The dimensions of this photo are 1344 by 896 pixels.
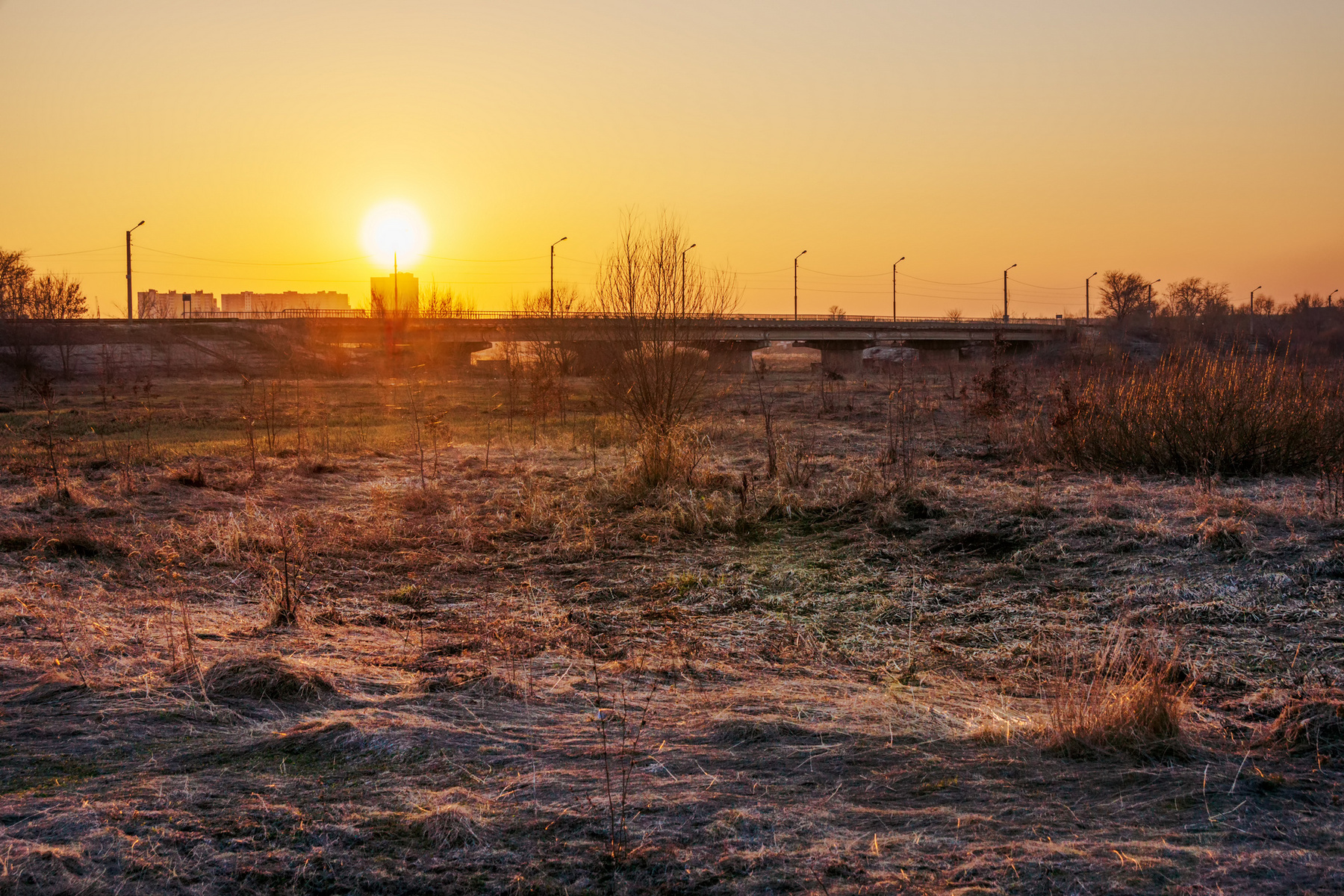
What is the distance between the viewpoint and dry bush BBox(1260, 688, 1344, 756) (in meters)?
3.88

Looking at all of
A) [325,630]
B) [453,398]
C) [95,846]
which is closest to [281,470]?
[325,630]

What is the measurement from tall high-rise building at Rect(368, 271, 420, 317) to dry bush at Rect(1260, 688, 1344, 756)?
4878 cm

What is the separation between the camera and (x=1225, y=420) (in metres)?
11.7

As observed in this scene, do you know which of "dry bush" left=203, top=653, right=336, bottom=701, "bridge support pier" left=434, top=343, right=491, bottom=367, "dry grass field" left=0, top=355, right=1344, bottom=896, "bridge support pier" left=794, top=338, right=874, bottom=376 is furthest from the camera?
"bridge support pier" left=794, top=338, right=874, bottom=376

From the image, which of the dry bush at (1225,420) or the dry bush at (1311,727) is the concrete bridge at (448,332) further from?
the dry bush at (1311,727)

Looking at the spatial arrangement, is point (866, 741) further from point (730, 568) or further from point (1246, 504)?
point (1246, 504)

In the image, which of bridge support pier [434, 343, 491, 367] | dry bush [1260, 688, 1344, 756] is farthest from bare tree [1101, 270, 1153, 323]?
dry bush [1260, 688, 1344, 756]

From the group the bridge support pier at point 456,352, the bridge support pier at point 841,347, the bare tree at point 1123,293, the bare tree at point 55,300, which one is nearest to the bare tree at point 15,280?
the bare tree at point 55,300

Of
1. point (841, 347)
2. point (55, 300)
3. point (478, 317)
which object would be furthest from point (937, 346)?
point (55, 300)

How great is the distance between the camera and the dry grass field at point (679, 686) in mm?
3037

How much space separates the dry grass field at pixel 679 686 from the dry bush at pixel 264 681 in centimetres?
2

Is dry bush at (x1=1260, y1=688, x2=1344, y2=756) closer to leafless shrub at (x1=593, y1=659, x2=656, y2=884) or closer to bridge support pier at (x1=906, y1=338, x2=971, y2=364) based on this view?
leafless shrub at (x1=593, y1=659, x2=656, y2=884)

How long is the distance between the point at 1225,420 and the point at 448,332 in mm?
49788

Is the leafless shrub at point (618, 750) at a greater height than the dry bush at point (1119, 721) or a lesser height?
lesser
